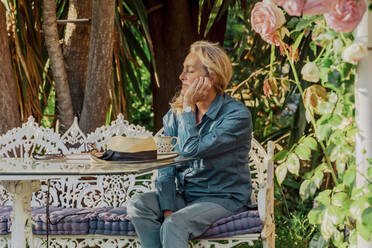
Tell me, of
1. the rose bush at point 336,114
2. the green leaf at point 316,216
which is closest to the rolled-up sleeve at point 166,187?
the rose bush at point 336,114

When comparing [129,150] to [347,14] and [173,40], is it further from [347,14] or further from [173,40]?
[173,40]

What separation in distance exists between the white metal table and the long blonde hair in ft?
1.60

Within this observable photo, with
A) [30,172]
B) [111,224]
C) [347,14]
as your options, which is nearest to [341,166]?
[347,14]

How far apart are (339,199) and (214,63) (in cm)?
130

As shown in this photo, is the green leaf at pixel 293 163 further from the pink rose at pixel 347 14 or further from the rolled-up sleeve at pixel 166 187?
the rolled-up sleeve at pixel 166 187

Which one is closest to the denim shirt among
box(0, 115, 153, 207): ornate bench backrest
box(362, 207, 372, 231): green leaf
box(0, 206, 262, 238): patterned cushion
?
box(0, 206, 262, 238): patterned cushion

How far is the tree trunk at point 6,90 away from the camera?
396 cm

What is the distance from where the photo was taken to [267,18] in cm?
250

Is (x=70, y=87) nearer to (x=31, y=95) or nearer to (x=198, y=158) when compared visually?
(x=31, y=95)

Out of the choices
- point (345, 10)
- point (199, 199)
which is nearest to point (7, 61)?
point (199, 199)

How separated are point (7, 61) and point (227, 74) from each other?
1.51 m

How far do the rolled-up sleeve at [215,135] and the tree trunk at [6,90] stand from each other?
137cm

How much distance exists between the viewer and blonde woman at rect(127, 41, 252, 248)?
2.95 metres

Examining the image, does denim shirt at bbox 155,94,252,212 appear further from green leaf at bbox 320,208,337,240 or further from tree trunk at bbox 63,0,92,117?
tree trunk at bbox 63,0,92,117
